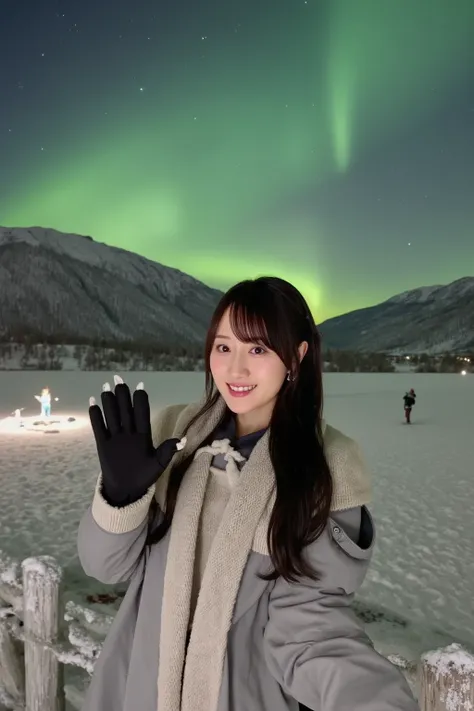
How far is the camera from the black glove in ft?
3.97

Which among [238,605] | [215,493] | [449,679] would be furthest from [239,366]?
[449,679]

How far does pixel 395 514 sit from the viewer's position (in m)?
5.68

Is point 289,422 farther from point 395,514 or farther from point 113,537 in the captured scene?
point 395,514

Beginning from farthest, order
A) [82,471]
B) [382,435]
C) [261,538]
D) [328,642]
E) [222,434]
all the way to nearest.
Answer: [382,435], [82,471], [222,434], [261,538], [328,642]

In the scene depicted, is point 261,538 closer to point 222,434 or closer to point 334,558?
point 334,558

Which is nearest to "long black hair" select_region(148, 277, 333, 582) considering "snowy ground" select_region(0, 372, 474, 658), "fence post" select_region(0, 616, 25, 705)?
"fence post" select_region(0, 616, 25, 705)

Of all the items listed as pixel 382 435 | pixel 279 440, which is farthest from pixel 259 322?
pixel 382 435

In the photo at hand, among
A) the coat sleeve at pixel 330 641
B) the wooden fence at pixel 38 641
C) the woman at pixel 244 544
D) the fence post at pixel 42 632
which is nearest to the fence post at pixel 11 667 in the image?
the wooden fence at pixel 38 641

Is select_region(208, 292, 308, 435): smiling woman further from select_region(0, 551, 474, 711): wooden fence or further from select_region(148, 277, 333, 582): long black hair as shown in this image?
select_region(0, 551, 474, 711): wooden fence

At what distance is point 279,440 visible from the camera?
131 centimetres

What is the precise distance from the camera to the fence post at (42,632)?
5.68 feet

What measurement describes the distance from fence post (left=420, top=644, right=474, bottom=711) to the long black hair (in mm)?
354

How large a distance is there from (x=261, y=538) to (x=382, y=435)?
10638 millimetres

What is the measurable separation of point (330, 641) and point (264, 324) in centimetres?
73
